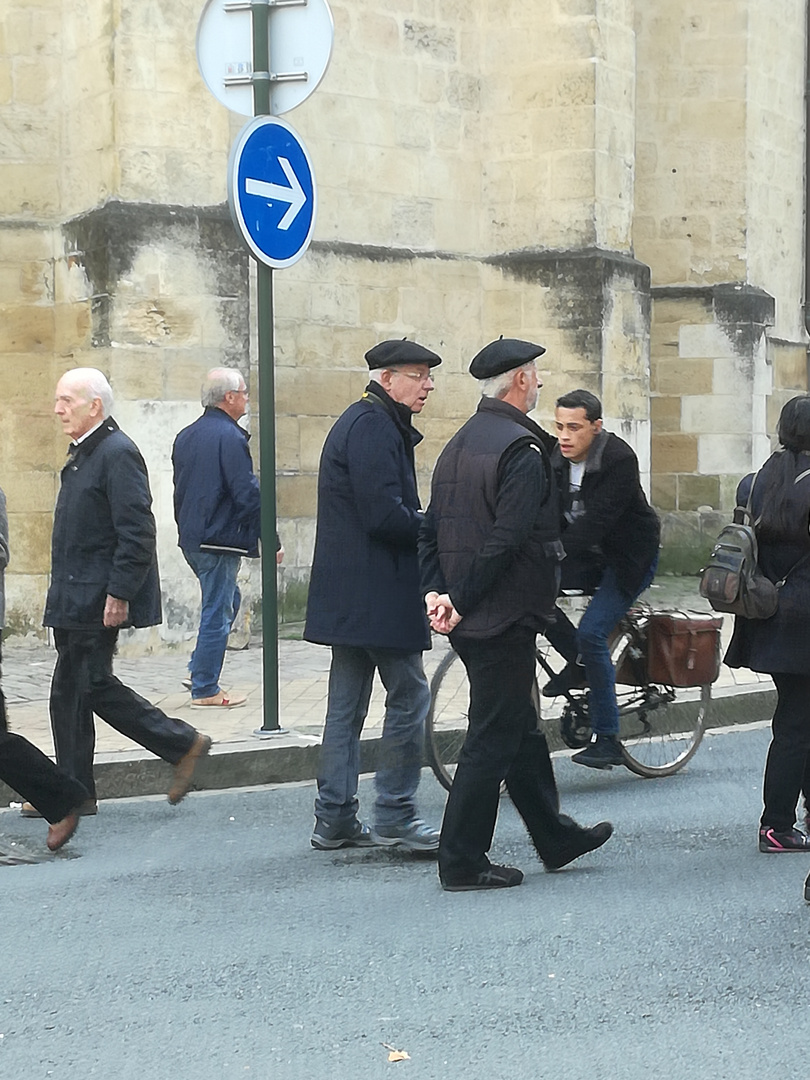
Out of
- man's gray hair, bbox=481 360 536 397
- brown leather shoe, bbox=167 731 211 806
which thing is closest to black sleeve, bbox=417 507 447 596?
man's gray hair, bbox=481 360 536 397

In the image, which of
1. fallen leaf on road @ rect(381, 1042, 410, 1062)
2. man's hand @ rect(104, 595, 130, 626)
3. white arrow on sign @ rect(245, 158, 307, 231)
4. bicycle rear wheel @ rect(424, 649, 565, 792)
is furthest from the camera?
white arrow on sign @ rect(245, 158, 307, 231)

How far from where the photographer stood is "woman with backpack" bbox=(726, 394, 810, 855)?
6102 millimetres

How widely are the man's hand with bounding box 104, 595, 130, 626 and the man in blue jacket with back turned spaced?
7.73ft

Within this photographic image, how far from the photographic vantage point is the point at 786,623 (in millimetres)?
6141

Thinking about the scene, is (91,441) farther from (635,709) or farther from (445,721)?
(635,709)

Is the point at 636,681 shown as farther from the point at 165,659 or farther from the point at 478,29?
the point at 478,29

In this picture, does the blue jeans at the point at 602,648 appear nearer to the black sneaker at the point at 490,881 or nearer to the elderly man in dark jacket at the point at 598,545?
the elderly man in dark jacket at the point at 598,545

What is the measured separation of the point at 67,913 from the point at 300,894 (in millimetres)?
753

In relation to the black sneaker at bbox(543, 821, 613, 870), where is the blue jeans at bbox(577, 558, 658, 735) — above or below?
above

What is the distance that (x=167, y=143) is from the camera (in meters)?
11.3

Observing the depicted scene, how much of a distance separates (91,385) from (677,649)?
287 cm

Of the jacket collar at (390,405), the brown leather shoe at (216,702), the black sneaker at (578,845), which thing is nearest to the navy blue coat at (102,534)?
the jacket collar at (390,405)

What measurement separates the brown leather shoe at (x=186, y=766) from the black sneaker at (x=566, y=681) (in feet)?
5.12

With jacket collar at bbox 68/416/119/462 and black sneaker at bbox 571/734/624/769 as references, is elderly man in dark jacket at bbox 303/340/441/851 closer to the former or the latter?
jacket collar at bbox 68/416/119/462
